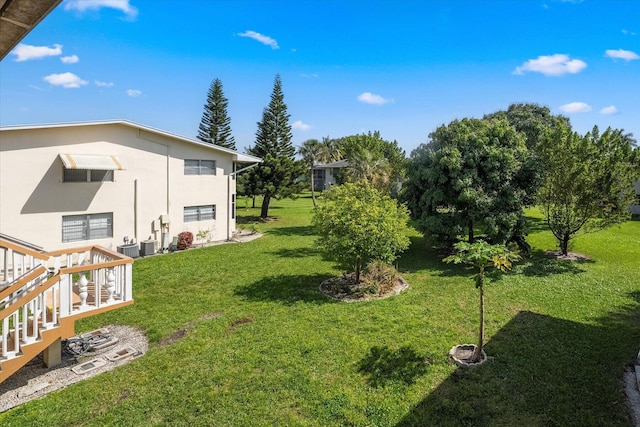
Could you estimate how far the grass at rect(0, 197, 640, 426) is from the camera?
536 cm

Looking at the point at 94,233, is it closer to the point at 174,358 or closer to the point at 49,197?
the point at 49,197

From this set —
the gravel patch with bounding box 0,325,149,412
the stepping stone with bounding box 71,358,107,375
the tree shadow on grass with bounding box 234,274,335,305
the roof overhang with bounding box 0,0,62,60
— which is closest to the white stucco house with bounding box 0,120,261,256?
the tree shadow on grass with bounding box 234,274,335,305

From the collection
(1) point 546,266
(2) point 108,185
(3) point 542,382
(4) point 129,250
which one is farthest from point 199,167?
(3) point 542,382

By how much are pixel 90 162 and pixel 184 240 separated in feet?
16.9

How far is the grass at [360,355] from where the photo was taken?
5355 mm

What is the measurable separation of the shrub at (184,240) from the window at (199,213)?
86 centimetres

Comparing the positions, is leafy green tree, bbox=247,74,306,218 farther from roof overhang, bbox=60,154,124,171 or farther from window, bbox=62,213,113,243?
window, bbox=62,213,113,243

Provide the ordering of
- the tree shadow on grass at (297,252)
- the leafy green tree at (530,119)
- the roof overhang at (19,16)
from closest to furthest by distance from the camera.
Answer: the roof overhang at (19,16) → the tree shadow on grass at (297,252) → the leafy green tree at (530,119)

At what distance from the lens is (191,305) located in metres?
9.79

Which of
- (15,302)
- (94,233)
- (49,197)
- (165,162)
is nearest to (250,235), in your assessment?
(165,162)

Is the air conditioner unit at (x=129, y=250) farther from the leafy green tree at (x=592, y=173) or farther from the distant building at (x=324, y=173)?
the distant building at (x=324, y=173)

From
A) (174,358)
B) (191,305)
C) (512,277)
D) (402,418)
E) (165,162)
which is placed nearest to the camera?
(402,418)

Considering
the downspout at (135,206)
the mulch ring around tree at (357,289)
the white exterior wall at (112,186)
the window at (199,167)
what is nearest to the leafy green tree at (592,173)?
the mulch ring around tree at (357,289)

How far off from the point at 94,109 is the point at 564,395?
20.8 m
